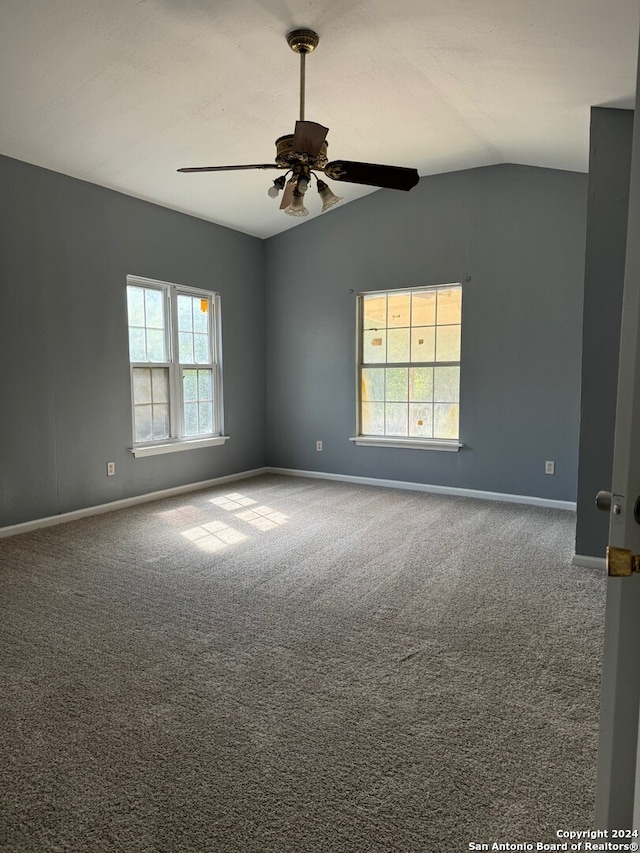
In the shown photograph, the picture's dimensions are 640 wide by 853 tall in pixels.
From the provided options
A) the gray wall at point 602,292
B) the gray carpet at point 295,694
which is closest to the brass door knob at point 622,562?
the gray carpet at point 295,694

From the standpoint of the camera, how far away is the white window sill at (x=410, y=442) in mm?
5137

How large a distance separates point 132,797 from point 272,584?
155cm

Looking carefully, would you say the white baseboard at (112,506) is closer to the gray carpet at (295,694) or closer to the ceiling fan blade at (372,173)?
the gray carpet at (295,694)

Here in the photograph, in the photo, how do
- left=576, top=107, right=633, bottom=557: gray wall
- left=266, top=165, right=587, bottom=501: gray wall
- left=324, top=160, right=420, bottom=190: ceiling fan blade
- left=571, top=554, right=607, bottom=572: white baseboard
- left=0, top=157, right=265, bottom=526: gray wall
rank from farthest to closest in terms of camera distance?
left=266, top=165, right=587, bottom=501: gray wall, left=0, top=157, right=265, bottom=526: gray wall, left=571, top=554, right=607, bottom=572: white baseboard, left=576, top=107, right=633, bottom=557: gray wall, left=324, top=160, right=420, bottom=190: ceiling fan blade

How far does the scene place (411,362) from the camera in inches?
211

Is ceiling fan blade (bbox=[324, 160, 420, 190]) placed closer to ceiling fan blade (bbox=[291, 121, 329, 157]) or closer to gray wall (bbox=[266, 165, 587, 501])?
ceiling fan blade (bbox=[291, 121, 329, 157])

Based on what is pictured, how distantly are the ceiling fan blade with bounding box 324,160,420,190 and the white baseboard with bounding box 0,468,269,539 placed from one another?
10.8 feet

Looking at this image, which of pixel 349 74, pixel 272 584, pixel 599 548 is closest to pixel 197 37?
pixel 349 74

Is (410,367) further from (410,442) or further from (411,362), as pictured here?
(410,442)

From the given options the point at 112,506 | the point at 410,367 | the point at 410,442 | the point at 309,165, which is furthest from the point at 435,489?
the point at 309,165

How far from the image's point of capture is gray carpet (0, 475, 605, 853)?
1418 mm

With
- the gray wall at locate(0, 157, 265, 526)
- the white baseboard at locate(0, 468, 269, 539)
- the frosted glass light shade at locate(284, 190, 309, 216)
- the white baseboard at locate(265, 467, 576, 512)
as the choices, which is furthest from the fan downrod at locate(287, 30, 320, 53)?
the white baseboard at locate(265, 467, 576, 512)

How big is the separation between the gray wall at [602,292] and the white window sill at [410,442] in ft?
6.20

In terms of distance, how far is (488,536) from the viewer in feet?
12.7
